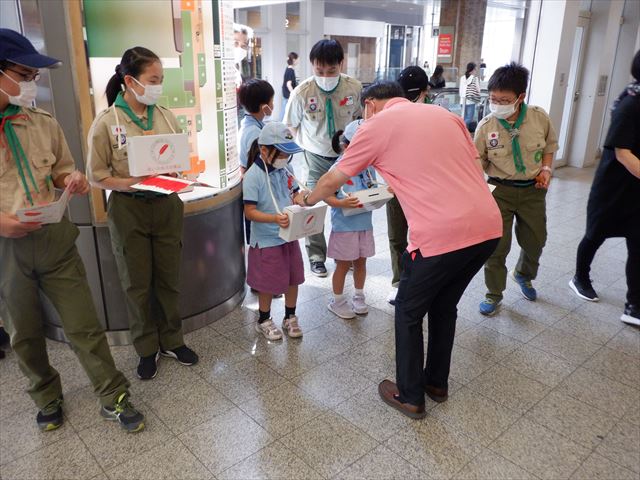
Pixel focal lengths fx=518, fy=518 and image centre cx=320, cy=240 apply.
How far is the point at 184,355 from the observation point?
9.02 feet

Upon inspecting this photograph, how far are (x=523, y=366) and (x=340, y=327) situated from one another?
1052 millimetres

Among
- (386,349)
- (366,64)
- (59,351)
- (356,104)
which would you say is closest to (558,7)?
(356,104)

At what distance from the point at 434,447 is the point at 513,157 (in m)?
1.81

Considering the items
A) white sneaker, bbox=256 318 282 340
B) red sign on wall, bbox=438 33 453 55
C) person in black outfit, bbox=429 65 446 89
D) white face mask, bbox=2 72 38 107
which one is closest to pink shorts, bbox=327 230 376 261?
white sneaker, bbox=256 318 282 340

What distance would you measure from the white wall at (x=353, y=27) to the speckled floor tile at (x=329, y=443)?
1326cm

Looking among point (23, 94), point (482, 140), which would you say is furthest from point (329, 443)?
point (482, 140)

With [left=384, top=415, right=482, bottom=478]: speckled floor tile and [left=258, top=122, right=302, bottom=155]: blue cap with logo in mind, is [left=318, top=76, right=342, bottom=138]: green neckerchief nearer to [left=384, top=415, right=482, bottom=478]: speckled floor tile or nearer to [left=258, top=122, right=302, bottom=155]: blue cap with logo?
[left=258, top=122, right=302, bottom=155]: blue cap with logo

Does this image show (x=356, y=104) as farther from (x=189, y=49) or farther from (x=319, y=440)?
(x=319, y=440)

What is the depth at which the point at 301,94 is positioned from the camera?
12.2 feet

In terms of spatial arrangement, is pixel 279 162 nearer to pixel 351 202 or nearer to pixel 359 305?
pixel 351 202

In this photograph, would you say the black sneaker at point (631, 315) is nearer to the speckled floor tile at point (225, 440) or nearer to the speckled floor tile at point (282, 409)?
Result: the speckled floor tile at point (282, 409)

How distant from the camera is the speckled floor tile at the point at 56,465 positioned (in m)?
1.99

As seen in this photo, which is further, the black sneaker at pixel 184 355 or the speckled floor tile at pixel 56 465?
the black sneaker at pixel 184 355

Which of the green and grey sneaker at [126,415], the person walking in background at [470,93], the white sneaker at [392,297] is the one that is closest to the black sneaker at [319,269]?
the white sneaker at [392,297]
